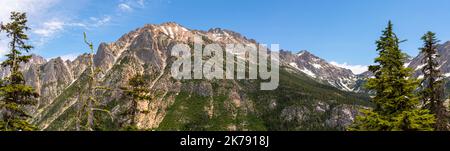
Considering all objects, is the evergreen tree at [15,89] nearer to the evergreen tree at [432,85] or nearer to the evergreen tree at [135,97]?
the evergreen tree at [135,97]

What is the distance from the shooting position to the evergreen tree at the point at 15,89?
37062 millimetres

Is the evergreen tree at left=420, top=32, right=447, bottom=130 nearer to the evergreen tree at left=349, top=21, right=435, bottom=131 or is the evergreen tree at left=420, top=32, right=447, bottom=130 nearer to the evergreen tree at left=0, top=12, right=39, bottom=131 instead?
the evergreen tree at left=349, top=21, right=435, bottom=131

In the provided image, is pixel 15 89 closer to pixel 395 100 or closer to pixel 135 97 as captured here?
pixel 135 97

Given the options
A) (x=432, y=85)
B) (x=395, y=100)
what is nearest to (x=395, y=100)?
(x=395, y=100)

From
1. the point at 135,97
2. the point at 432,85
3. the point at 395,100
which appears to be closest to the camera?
the point at 395,100

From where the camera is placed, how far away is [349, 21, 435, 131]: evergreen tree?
2980 cm

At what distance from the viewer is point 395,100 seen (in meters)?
31.5

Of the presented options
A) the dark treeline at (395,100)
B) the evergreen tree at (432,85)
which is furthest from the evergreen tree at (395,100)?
the evergreen tree at (432,85)

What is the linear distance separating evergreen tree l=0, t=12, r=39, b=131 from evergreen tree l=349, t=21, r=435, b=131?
29.9 m

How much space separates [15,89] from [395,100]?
33.0 metres
